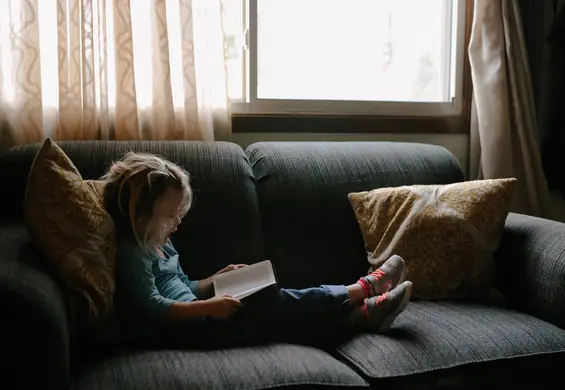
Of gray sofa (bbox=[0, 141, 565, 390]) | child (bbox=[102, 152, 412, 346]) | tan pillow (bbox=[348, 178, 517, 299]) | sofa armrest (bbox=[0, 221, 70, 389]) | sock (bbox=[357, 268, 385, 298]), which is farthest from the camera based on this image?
tan pillow (bbox=[348, 178, 517, 299])

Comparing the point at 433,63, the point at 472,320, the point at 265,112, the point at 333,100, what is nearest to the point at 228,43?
the point at 265,112

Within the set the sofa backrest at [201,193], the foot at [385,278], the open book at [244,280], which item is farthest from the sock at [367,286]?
the sofa backrest at [201,193]

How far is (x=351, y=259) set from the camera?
217 centimetres

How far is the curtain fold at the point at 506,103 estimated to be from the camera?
2717 millimetres

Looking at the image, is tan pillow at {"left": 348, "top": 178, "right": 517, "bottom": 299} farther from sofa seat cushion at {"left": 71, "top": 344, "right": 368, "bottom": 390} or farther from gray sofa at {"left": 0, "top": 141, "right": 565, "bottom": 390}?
sofa seat cushion at {"left": 71, "top": 344, "right": 368, "bottom": 390}

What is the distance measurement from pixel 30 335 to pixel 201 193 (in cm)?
87

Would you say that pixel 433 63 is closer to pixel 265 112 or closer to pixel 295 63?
pixel 295 63

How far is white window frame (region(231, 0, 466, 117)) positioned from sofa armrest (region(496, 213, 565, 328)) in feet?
2.85

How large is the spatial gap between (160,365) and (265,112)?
144 cm

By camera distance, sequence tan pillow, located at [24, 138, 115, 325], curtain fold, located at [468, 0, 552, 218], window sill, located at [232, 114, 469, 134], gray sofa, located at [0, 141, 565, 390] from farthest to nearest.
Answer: curtain fold, located at [468, 0, 552, 218] → window sill, located at [232, 114, 469, 134] → tan pillow, located at [24, 138, 115, 325] → gray sofa, located at [0, 141, 565, 390]

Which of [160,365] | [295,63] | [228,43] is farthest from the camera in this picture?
[295,63]

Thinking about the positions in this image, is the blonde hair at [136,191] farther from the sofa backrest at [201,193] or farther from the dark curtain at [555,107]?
the dark curtain at [555,107]

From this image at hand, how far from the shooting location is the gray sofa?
1350mm

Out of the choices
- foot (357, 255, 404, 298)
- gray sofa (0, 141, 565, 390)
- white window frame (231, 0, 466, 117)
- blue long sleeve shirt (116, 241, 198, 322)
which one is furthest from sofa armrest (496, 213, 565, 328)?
blue long sleeve shirt (116, 241, 198, 322)
